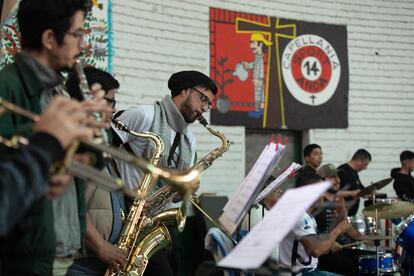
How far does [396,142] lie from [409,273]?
4831 millimetres

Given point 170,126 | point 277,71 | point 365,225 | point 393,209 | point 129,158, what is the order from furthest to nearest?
point 277,71
point 365,225
point 393,209
point 170,126
point 129,158

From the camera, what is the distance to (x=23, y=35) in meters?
2.53

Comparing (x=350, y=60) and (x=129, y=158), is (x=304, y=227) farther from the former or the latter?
(x=350, y=60)

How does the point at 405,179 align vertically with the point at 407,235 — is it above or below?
above

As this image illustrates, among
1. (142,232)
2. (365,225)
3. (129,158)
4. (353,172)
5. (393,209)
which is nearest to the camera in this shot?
(129,158)

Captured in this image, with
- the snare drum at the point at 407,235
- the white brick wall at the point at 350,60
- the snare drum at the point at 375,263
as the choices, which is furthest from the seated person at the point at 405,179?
the snare drum at the point at 407,235

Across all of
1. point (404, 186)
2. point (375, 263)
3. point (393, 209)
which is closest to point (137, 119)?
point (375, 263)

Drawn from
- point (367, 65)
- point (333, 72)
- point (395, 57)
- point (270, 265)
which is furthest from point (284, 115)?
point (270, 265)

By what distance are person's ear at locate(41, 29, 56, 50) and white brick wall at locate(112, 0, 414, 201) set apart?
566 cm

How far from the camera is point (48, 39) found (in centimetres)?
247

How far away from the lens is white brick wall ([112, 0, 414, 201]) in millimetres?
8391

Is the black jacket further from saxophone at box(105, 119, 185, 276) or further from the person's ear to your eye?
the person's ear

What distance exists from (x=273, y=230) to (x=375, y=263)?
4.56 meters

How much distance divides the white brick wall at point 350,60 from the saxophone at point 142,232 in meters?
3.72
